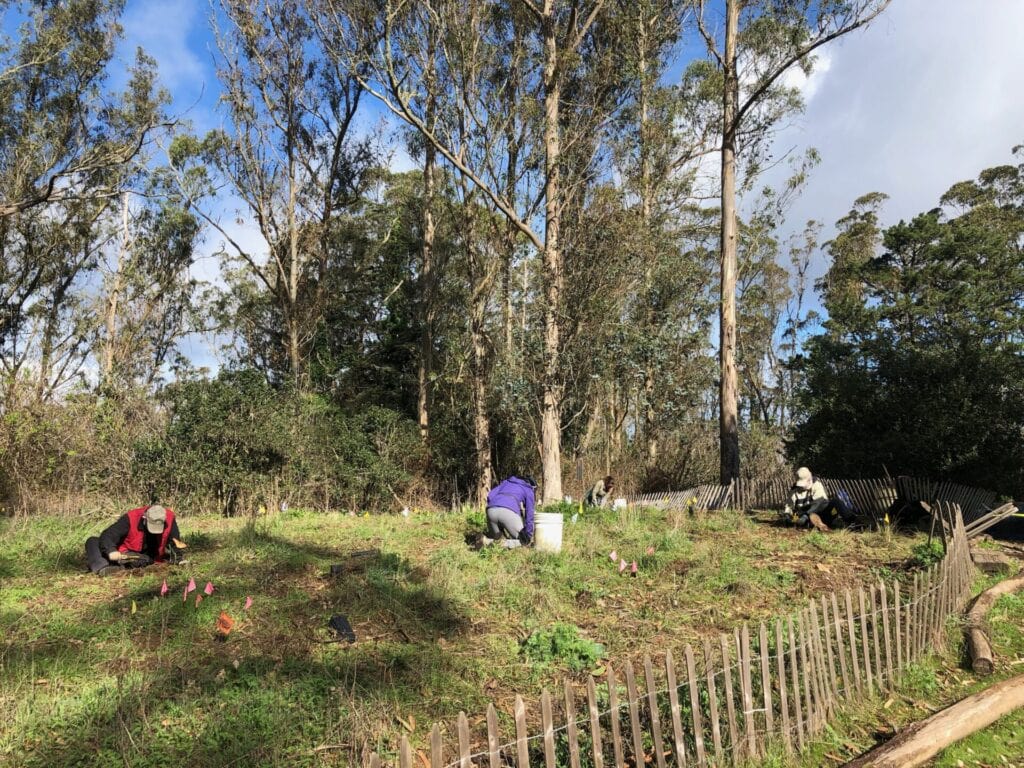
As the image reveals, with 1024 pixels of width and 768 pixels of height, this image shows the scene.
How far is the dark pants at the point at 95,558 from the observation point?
633cm

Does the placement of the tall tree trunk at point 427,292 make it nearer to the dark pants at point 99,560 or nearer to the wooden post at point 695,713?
the dark pants at point 99,560

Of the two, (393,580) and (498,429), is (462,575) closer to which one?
(393,580)

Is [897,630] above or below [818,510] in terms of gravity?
below

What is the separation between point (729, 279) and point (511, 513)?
951cm

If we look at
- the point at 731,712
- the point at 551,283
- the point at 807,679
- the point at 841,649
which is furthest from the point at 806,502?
the point at 731,712

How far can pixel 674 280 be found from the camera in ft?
64.4

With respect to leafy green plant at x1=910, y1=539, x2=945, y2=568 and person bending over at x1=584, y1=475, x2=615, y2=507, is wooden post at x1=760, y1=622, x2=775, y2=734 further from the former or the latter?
person bending over at x1=584, y1=475, x2=615, y2=507

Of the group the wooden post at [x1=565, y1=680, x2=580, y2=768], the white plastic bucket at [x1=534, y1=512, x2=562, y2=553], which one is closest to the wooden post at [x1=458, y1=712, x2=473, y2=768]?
the wooden post at [x1=565, y1=680, x2=580, y2=768]

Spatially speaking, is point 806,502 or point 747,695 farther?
point 806,502

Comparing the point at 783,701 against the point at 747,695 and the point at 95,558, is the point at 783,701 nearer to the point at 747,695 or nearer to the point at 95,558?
the point at 747,695

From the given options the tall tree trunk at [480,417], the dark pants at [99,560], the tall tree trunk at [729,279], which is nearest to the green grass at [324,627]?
the dark pants at [99,560]

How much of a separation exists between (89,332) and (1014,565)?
32699mm

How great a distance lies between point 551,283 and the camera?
13.4 m

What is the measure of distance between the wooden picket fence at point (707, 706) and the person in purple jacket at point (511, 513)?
3.30m
